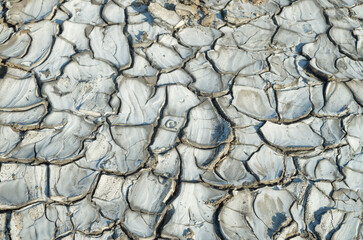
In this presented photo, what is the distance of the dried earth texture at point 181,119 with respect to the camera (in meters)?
1.94

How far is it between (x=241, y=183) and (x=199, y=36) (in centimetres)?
107

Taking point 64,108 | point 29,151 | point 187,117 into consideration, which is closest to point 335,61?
point 187,117

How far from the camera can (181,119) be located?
7.41ft

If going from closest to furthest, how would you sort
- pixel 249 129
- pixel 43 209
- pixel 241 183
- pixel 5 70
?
pixel 43 209, pixel 241 183, pixel 249 129, pixel 5 70

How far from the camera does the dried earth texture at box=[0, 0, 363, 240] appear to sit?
194 centimetres

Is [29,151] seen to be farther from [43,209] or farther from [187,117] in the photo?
[187,117]

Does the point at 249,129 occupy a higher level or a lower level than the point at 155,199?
higher

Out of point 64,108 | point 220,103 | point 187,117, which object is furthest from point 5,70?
point 220,103

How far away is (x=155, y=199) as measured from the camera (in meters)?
1.98

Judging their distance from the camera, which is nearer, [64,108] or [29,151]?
[29,151]

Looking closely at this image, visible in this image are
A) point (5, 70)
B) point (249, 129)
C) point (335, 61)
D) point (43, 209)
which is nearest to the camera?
point (43, 209)

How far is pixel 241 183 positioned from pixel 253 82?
2.24 ft

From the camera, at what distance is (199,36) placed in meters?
2.66

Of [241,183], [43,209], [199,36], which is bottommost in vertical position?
[43,209]
